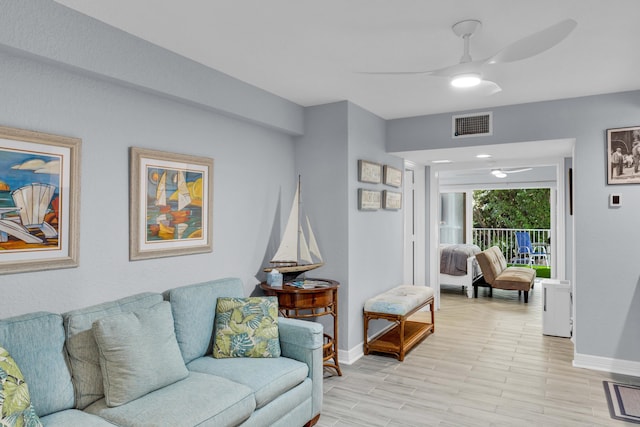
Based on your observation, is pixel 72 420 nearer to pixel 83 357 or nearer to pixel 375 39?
pixel 83 357

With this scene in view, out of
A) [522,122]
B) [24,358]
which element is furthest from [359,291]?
[24,358]

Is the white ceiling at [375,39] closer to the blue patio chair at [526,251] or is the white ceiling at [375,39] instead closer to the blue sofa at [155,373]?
the blue sofa at [155,373]

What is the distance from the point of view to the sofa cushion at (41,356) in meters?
1.98

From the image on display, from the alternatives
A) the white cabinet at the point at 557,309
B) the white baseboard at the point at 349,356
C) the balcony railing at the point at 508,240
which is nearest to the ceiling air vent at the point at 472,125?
the white cabinet at the point at 557,309

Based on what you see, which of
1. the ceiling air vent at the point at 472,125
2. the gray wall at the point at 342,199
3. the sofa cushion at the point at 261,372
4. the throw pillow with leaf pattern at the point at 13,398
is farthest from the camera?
the ceiling air vent at the point at 472,125

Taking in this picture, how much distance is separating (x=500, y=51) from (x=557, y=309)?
12.3ft

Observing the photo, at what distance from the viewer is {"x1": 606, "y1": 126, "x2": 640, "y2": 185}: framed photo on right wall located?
3721 mm

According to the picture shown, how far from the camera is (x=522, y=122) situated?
4.20m

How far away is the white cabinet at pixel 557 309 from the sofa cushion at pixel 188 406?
3931 mm

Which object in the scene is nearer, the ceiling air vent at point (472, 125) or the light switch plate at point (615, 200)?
the light switch plate at point (615, 200)

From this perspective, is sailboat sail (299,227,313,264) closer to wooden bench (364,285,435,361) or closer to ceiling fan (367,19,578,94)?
wooden bench (364,285,435,361)

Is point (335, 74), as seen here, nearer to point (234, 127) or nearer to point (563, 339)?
point (234, 127)

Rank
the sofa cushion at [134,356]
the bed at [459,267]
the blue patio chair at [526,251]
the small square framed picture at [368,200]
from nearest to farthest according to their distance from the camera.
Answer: the sofa cushion at [134,356], the small square framed picture at [368,200], the bed at [459,267], the blue patio chair at [526,251]

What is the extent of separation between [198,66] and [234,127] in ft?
2.18
